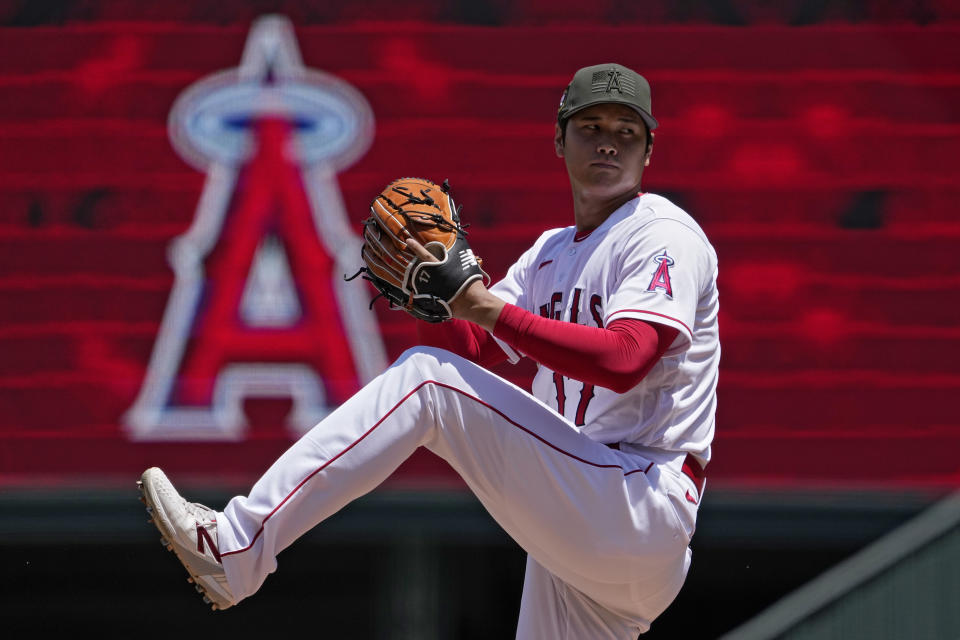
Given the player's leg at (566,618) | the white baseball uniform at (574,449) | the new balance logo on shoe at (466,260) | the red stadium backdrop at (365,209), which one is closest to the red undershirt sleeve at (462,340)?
the white baseball uniform at (574,449)

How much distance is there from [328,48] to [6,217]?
131cm

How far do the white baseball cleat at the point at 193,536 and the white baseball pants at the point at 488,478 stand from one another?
24 millimetres

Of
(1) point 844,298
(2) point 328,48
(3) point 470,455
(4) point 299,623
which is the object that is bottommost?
(4) point 299,623

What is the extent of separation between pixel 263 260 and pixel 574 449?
237 centimetres

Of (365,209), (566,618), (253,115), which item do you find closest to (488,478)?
(566,618)

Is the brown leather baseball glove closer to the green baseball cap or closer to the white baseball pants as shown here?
the white baseball pants

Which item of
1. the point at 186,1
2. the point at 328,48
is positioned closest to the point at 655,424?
the point at 328,48

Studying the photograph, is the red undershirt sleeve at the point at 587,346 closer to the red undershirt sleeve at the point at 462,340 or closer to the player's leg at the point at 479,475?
the player's leg at the point at 479,475

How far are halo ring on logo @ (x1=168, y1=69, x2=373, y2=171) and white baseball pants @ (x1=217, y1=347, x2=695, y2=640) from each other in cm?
233

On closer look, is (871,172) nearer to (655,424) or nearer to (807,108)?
(807,108)

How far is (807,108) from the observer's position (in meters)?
4.69

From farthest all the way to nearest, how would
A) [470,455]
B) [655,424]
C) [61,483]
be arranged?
[61,483]
[655,424]
[470,455]

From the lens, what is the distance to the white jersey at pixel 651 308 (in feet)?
8.23

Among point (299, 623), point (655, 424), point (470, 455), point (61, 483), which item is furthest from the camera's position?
point (299, 623)
